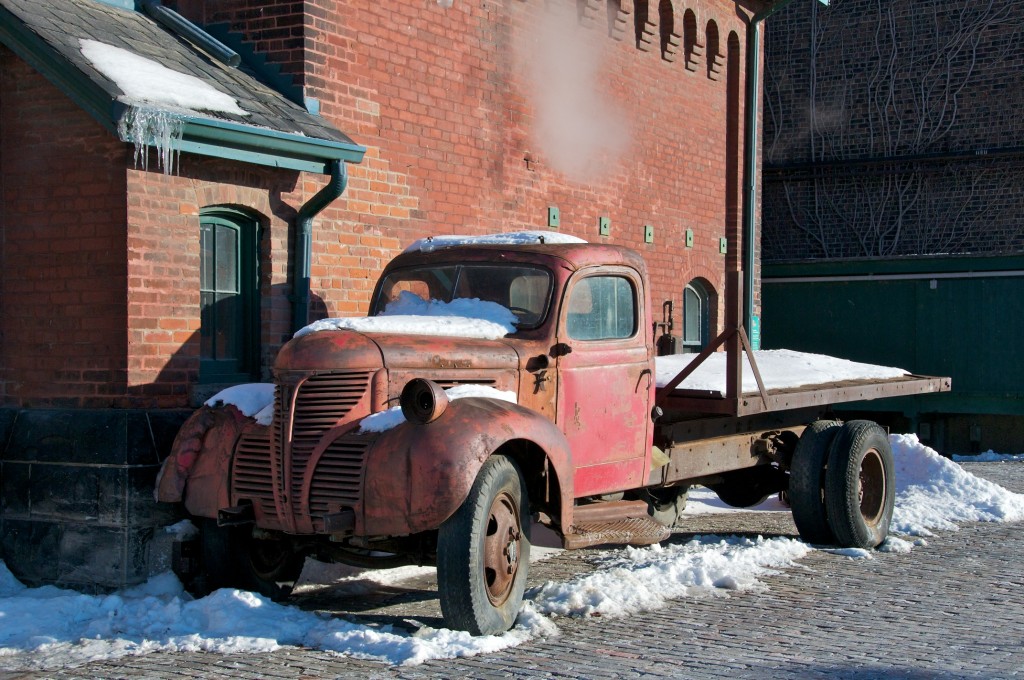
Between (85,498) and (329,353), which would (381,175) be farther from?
(329,353)

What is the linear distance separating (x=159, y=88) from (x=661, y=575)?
4.45 meters

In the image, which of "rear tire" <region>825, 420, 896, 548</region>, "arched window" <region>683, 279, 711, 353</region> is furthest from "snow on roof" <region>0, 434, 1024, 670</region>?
"arched window" <region>683, 279, 711, 353</region>

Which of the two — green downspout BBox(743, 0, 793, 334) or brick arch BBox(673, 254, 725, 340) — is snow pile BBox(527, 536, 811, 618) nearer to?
brick arch BBox(673, 254, 725, 340)

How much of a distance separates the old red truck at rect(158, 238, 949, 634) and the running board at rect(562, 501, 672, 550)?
14 mm

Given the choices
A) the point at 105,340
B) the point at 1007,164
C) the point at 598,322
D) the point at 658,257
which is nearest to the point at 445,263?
the point at 598,322

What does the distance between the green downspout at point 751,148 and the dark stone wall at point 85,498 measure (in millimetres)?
10274

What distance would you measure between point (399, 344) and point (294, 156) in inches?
108

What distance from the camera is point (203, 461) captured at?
6.99m

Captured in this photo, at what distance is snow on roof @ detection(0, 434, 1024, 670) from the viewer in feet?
20.0

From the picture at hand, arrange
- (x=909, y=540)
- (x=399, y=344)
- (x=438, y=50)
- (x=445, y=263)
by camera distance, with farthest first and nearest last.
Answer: (x=438, y=50) → (x=909, y=540) → (x=445, y=263) → (x=399, y=344)

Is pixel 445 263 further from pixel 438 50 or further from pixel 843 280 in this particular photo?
pixel 843 280

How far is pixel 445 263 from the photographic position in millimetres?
8039

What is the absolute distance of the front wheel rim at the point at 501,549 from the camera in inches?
253

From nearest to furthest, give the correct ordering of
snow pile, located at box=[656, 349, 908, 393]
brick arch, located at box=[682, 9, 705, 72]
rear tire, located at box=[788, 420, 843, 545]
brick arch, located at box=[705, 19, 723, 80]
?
snow pile, located at box=[656, 349, 908, 393] < rear tire, located at box=[788, 420, 843, 545] < brick arch, located at box=[682, 9, 705, 72] < brick arch, located at box=[705, 19, 723, 80]
